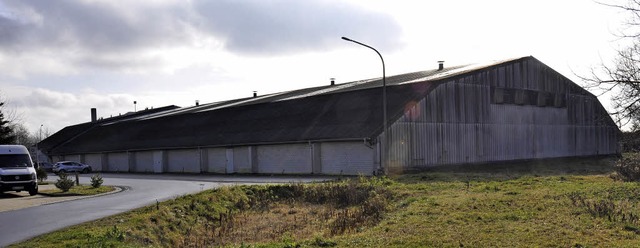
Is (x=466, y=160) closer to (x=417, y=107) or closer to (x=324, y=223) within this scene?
(x=417, y=107)

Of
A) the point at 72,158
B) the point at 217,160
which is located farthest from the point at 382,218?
the point at 72,158

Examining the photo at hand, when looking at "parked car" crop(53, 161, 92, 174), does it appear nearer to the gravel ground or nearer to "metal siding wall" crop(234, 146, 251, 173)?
Answer: "metal siding wall" crop(234, 146, 251, 173)

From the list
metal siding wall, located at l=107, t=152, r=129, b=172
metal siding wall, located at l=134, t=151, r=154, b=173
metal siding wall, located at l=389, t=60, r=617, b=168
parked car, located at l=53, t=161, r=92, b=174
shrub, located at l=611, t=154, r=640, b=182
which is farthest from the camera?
parked car, located at l=53, t=161, r=92, b=174

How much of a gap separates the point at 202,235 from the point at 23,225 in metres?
4.57

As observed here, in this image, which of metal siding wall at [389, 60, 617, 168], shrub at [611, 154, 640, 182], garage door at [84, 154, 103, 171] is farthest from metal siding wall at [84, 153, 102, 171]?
shrub at [611, 154, 640, 182]

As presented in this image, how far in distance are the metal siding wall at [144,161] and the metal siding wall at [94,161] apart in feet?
24.2

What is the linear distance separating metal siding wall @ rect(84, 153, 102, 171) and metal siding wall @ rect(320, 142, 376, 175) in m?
33.0

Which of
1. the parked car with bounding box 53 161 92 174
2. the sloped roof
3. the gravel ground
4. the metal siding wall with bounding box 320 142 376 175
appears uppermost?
the sloped roof

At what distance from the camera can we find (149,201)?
66.8ft

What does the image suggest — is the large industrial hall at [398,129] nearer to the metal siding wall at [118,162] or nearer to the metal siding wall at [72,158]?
the metal siding wall at [118,162]

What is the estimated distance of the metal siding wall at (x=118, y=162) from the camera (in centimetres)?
5805

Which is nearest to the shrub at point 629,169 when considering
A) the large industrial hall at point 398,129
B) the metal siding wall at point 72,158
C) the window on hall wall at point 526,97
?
the large industrial hall at point 398,129

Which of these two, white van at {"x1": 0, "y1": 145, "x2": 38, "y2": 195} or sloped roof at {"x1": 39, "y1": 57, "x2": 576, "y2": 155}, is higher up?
sloped roof at {"x1": 39, "y1": 57, "x2": 576, "y2": 155}

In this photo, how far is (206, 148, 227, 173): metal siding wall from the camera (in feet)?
153
